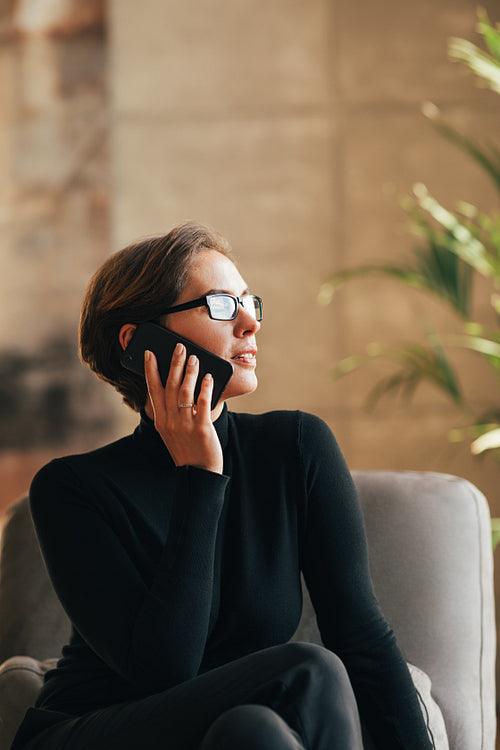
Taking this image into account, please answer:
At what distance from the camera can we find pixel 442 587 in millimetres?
1646

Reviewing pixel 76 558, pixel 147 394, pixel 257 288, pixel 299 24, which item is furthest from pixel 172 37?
pixel 76 558

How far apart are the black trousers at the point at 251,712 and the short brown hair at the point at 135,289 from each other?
22.2 inches

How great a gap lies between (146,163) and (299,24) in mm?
779

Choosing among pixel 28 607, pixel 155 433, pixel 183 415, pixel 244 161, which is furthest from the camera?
pixel 244 161

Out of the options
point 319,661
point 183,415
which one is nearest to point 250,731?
point 319,661

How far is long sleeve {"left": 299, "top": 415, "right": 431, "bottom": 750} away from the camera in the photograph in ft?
4.16

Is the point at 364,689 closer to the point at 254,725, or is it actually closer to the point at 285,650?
the point at 285,650

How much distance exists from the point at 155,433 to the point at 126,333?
0.61 ft

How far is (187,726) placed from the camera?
1.08m

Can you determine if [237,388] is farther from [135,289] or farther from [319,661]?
[319,661]

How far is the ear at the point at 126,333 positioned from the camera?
1.42 m

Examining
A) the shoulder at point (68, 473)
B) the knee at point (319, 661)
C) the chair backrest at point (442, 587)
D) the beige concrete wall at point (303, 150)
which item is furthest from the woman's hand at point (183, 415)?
the beige concrete wall at point (303, 150)

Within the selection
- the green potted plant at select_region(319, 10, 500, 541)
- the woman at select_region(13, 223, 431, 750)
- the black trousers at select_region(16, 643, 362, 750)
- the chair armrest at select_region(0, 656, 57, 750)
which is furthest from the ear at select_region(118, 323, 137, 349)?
the green potted plant at select_region(319, 10, 500, 541)

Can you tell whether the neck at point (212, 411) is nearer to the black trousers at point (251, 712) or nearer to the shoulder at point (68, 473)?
the shoulder at point (68, 473)
